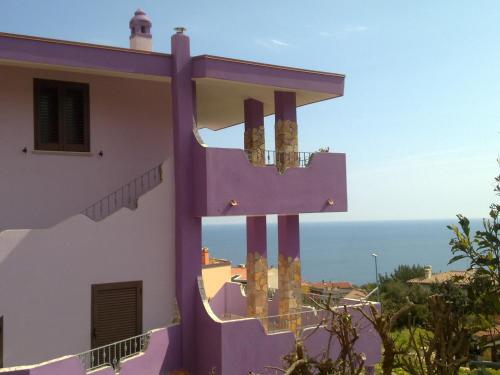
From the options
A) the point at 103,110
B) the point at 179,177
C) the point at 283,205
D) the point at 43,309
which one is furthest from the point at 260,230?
the point at 43,309

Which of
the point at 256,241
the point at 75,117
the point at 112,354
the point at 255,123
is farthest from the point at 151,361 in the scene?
the point at 255,123

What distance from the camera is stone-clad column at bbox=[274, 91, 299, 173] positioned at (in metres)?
14.2

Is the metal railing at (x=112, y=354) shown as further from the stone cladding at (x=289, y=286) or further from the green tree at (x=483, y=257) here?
the green tree at (x=483, y=257)

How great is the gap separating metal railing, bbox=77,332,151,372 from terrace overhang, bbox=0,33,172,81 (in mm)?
5616

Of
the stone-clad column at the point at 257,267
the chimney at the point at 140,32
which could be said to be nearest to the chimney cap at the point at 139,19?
the chimney at the point at 140,32

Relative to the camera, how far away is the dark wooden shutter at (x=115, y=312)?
1159 cm

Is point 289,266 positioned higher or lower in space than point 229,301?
higher

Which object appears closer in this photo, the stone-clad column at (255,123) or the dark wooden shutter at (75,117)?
the dark wooden shutter at (75,117)

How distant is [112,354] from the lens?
1167cm

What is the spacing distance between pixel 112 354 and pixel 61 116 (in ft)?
17.7

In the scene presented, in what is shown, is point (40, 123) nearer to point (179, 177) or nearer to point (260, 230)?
point (179, 177)

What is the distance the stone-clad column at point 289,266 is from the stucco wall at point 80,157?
11.9ft

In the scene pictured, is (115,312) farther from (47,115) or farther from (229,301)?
(229,301)

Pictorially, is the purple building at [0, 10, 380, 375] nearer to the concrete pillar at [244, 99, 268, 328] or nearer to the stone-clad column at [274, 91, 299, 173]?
the stone-clad column at [274, 91, 299, 173]
